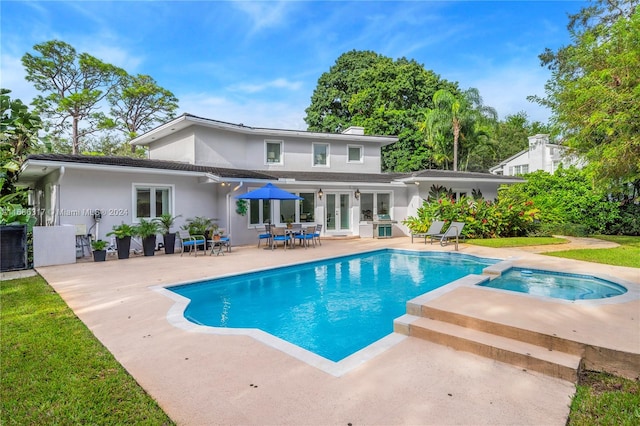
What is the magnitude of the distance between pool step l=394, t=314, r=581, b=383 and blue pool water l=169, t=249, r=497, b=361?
0.81 meters

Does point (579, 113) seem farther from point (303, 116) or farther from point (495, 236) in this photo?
point (303, 116)

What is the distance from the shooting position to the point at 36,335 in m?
4.67

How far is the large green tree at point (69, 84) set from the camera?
89.0ft

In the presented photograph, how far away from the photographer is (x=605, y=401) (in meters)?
3.14

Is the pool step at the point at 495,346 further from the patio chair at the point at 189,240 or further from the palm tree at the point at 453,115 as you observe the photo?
the palm tree at the point at 453,115

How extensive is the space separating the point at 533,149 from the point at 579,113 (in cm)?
2365

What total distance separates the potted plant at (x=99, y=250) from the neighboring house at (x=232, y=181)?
1848mm

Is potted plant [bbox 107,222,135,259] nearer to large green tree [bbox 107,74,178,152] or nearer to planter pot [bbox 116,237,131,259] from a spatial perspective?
planter pot [bbox 116,237,131,259]

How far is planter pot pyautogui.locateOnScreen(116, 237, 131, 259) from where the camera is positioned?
11609 mm

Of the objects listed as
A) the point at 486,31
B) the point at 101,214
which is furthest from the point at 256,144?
the point at 486,31

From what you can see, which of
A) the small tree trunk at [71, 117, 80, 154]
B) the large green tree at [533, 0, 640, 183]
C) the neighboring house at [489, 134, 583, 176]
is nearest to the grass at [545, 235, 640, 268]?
the large green tree at [533, 0, 640, 183]

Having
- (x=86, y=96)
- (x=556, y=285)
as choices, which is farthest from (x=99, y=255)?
(x=86, y=96)

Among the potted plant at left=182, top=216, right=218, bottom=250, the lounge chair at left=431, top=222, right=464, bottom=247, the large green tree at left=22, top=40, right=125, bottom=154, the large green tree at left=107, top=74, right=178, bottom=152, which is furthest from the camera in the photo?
the large green tree at left=107, top=74, right=178, bottom=152

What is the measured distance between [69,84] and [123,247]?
26.2 meters
